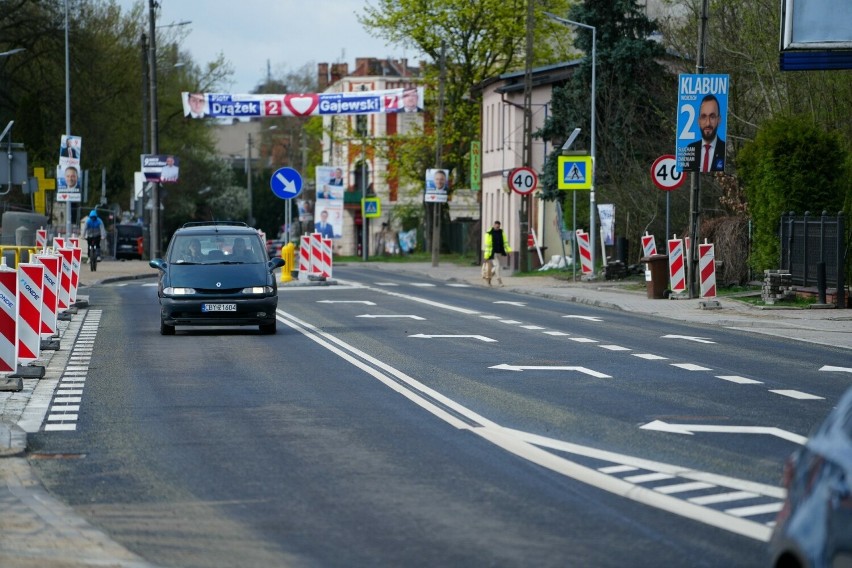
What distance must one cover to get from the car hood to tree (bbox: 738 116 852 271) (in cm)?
1282

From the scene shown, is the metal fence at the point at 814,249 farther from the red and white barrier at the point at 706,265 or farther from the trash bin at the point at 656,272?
the trash bin at the point at 656,272

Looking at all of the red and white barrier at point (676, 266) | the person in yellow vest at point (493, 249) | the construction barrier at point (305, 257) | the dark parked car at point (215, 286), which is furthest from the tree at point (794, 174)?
the construction barrier at point (305, 257)

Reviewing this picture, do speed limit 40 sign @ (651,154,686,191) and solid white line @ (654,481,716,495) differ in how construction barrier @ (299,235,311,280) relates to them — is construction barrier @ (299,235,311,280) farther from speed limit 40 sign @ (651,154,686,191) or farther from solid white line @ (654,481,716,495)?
solid white line @ (654,481,716,495)

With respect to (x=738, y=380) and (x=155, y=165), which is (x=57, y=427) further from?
(x=155, y=165)

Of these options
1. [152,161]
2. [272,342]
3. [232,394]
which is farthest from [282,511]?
[152,161]

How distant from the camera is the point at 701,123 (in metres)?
34.1

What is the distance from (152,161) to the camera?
54062 millimetres

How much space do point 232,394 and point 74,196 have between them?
33296 mm

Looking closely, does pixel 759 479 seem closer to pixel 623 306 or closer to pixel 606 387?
pixel 606 387

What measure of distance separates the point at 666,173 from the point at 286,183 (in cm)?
1040

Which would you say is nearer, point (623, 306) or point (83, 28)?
point (623, 306)

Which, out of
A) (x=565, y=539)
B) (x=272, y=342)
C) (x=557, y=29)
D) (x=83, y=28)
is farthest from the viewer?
(x=557, y=29)

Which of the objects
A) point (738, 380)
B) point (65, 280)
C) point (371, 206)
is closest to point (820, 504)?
point (738, 380)

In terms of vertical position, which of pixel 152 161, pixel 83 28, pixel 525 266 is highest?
pixel 83 28
